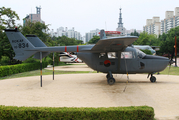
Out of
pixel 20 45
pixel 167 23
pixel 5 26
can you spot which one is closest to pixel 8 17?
pixel 5 26

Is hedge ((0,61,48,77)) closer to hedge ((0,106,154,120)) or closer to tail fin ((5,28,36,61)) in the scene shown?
tail fin ((5,28,36,61))

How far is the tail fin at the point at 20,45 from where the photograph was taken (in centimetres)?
1122

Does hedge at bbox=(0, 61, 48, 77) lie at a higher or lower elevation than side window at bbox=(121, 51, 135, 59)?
lower

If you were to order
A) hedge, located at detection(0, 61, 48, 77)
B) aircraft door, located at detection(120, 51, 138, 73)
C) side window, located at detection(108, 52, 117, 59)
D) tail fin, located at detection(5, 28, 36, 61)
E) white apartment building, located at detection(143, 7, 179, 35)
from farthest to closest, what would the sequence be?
white apartment building, located at detection(143, 7, 179, 35) < hedge, located at detection(0, 61, 48, 77) < side window, located at detection(108, 52, 117, 59) < aircraft door, located at detection(120, 51, 138, 73) < tail fin, located at detection(5, 28, 36, 61)

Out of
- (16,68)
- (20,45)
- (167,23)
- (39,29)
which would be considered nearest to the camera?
(20,45)

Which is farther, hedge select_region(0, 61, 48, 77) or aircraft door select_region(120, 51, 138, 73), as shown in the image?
hedge select_region(0, 61, 48, 77)

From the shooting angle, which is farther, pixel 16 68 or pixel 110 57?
pixel 16 68

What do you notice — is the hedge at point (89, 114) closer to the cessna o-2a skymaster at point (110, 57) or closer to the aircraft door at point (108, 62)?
the cessna o-2a skymaster at point (110, 57)

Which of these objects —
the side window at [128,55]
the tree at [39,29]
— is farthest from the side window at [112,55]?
the tree at [39,29]

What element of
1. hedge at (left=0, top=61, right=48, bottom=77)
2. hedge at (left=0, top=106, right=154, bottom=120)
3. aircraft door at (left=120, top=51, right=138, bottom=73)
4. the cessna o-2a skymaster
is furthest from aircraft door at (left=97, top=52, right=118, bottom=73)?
hedge at (left=0, top=61, right=48, bottom=77)

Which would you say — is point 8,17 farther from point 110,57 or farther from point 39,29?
point 110,57

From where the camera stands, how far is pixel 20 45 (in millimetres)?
11312

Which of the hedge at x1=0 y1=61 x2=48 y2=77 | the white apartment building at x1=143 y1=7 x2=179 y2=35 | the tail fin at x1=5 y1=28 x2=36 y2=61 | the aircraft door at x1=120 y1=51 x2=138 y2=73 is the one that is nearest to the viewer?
the tail fin at x1=5 y1=28 x2=36 y2=61

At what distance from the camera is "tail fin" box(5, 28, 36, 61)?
11219mm
